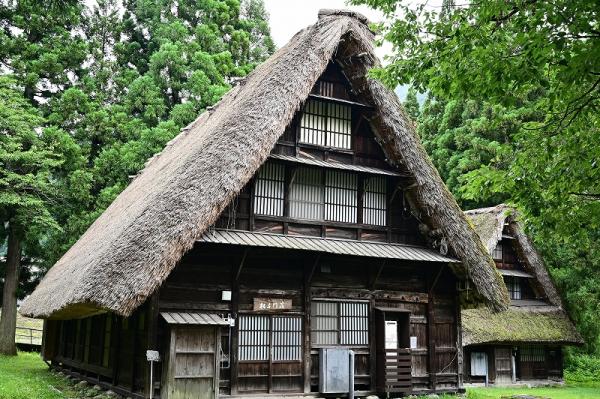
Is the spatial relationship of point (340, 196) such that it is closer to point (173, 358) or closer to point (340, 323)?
point (340, 323)

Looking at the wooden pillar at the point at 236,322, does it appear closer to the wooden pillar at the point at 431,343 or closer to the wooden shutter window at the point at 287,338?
the wooden shutter window at the point at 287,338

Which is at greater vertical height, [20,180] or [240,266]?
[20,180]

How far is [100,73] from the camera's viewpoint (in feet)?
92.1

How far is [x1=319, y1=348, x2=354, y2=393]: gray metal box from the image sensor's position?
14.3 meters

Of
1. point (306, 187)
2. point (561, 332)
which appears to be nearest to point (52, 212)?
point (306, 187)

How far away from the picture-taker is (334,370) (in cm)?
1442

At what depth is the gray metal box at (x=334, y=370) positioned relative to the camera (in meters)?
14.3

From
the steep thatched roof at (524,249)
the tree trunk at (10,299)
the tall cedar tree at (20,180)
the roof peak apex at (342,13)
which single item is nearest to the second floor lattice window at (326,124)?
the roof peak apex at (342,13)

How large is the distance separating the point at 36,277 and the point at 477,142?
20.7 m

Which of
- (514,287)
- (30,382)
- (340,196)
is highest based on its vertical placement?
(340,196)

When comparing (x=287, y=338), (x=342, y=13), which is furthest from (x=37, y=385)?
(x=342, y=13)

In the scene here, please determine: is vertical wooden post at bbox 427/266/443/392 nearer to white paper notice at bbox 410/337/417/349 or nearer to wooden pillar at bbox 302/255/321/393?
white paper notice at bbox 410/337/417/349

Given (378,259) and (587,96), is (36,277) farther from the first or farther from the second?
(587,96)

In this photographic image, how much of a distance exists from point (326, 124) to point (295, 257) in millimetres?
3485
